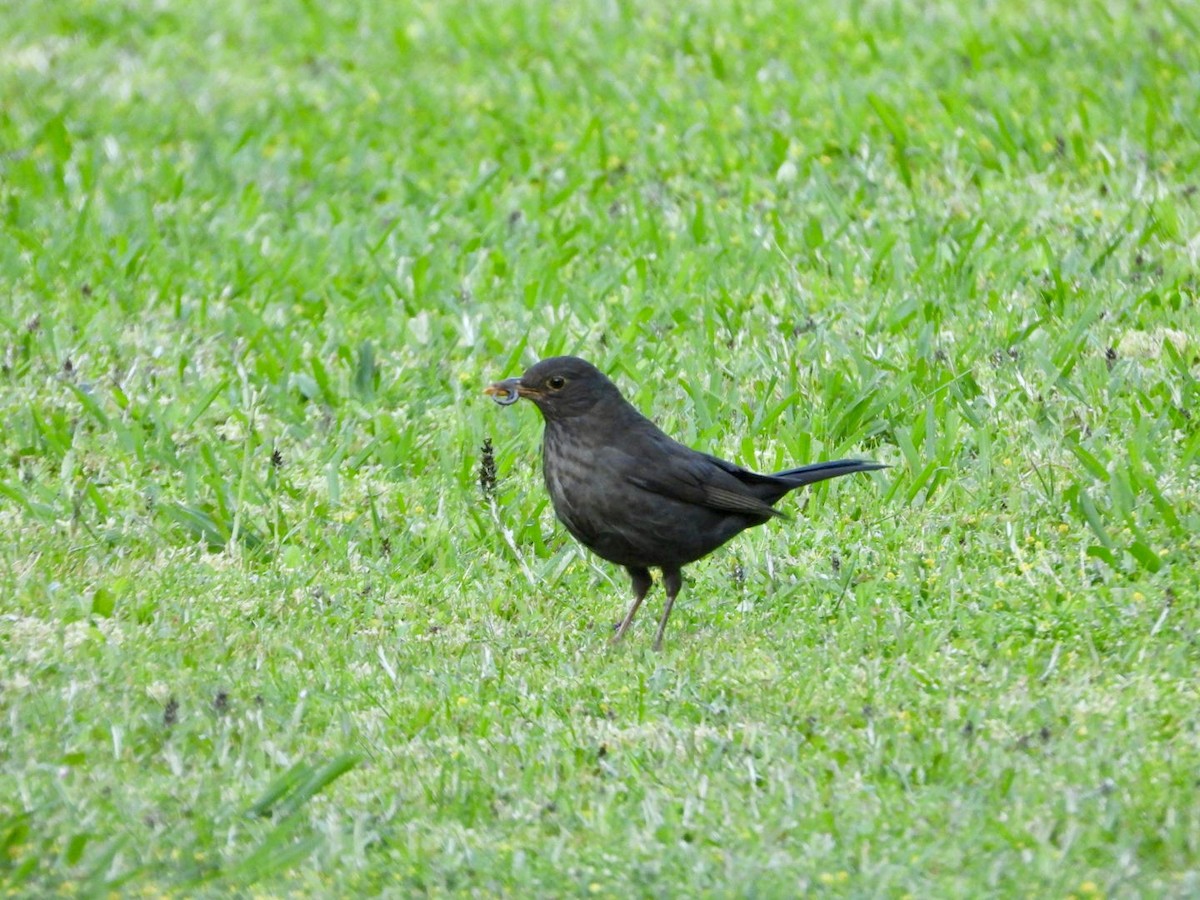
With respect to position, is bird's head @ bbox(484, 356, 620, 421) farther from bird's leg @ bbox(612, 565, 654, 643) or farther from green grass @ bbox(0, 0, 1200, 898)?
green grass @ bbox(0, 0, 1200, 898)

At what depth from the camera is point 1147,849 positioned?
4281 mm

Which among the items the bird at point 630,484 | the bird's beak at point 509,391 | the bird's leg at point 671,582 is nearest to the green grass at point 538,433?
the bird's leg at point 671,582

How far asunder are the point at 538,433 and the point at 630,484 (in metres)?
1.64

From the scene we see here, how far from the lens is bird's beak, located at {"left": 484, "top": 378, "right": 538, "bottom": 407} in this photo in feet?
20.1

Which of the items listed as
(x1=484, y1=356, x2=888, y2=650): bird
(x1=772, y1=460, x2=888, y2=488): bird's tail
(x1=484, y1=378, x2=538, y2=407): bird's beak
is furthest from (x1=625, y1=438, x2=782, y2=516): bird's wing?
(x1=484, y1=378, x2=538, y2=407): bird's beak

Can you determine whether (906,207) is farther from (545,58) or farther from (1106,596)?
(1106,596)

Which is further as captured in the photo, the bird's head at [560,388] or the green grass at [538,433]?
the bird's head at [560,388]

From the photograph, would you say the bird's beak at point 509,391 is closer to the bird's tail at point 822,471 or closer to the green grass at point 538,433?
the green grass at point 538,433

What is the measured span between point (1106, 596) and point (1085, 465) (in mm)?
889

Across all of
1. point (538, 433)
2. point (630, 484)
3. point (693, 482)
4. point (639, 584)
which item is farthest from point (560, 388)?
point (538, 433)

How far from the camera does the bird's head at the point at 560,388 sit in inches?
241

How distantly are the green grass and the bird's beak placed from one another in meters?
0.71

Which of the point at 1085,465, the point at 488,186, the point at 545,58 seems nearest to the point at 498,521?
the point at 1085,465

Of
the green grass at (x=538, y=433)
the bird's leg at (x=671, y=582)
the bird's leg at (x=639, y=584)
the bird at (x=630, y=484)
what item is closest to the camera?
the green grass at (x=538, y=433)
